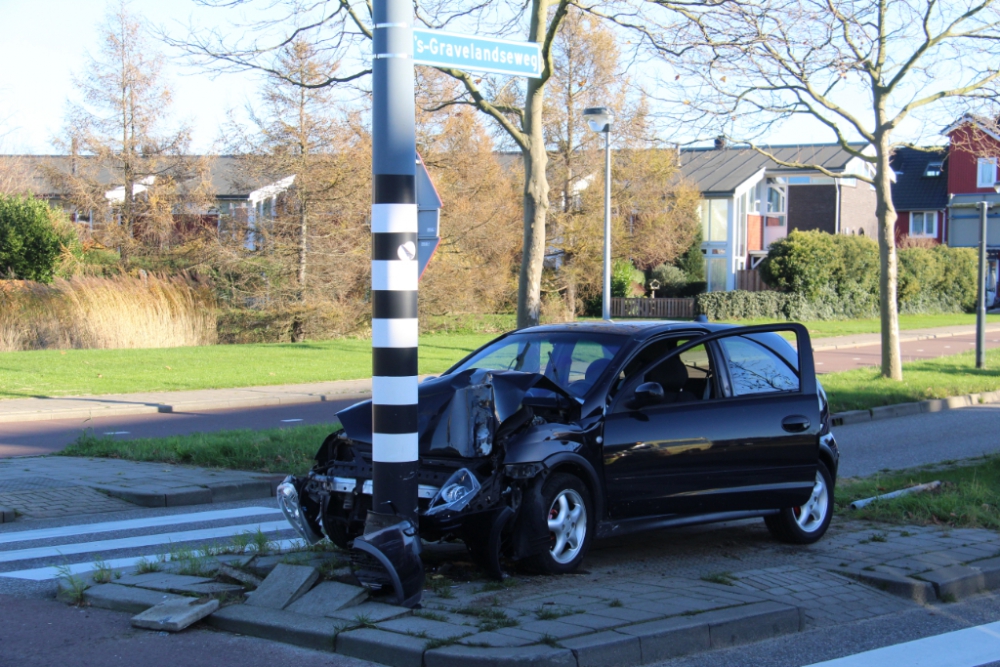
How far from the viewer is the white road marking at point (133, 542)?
7102 mm

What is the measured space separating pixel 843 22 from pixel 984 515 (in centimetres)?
1083

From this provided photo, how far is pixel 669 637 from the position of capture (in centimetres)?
482

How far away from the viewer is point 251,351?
2577cm

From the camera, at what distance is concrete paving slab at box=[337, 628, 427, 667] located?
15.0ft

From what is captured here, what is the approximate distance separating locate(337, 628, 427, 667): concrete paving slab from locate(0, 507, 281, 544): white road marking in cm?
392

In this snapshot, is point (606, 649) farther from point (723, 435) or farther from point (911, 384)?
point (911, 384)

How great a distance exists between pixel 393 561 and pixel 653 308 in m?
44.4

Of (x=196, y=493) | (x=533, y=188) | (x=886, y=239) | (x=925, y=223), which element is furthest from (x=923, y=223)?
(x=196, y=493)

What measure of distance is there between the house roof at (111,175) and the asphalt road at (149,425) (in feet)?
61.3

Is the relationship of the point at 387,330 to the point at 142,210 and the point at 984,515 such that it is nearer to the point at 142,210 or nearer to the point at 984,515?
the point at 984,515

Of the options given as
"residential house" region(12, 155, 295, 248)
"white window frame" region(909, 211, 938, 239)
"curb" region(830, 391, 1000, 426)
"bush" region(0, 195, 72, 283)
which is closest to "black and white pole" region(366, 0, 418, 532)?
"curb" region(830, 391, 1000, 426)

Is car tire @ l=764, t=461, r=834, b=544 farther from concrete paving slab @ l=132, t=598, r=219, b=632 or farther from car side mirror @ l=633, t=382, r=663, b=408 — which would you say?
concrete paving slab @ l=132, t=598, r=219, b=632

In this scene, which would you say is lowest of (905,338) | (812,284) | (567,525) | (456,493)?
(905,338)

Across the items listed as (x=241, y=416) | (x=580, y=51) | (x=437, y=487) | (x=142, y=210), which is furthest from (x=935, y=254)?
(x=437, y=487)
